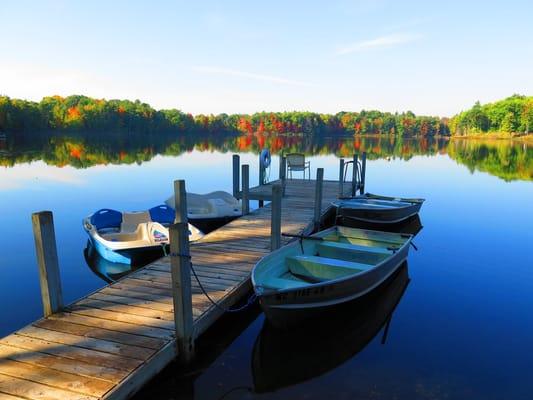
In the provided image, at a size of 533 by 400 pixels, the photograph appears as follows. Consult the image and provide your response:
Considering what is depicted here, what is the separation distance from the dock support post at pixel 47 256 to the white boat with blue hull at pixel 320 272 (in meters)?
2.65

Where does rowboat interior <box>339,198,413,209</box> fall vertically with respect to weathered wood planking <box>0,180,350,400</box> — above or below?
below

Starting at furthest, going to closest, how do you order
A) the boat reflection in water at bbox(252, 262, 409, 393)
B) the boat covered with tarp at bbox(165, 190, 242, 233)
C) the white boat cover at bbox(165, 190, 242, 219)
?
the white boat cover at bbox(165, 190, 242, 219)
the boat covered with tarp at bbox(165, 190, 242, 233)
the boat reflection in water at bbox(252, 262, 409, 393)

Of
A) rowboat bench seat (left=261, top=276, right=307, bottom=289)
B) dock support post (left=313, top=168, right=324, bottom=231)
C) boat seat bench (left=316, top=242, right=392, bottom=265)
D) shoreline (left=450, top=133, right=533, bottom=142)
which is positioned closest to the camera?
rowboat bench seat (left=261, top=276, right=307, bottom=289)

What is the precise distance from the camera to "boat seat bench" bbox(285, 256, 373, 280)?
6574 mm

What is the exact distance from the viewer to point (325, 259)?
23.0ft

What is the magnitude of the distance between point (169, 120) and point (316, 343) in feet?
367

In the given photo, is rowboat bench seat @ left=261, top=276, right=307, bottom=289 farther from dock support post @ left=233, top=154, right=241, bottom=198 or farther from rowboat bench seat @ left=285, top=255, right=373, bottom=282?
dock support post @ left=233, top=154, right=241, bottom=198

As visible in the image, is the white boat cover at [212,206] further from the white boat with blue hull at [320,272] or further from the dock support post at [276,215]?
the dock support post at [276,215]

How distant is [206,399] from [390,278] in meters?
4.99

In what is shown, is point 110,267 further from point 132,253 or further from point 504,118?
point 504,118

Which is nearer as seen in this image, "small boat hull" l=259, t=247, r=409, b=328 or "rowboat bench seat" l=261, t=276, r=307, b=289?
"small boat hull" l=259, t=247, r=409, b=328

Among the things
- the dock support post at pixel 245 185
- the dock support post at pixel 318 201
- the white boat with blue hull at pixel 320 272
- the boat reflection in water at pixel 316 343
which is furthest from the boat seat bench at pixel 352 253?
the dock support post at pixel 245 185

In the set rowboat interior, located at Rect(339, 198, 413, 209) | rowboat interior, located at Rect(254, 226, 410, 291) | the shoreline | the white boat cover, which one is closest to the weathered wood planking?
rowboat interior, located at Rect(254, 226, 410, 291)

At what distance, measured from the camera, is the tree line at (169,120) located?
71.0 meters
